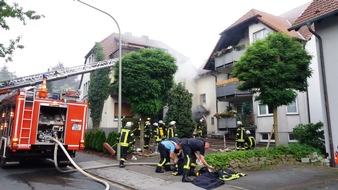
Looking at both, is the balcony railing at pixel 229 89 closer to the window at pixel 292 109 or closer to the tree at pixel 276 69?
the window at pixel 292 109

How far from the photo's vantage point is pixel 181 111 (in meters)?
21.5

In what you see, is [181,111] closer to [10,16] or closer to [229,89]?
[229,89]

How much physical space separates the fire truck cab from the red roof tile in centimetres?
921

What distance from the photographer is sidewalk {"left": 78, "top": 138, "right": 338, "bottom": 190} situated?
7.20 m

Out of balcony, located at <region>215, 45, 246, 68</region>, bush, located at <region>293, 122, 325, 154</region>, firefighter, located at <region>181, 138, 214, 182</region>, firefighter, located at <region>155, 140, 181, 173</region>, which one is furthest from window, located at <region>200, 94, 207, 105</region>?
firefighter, located at <region>181, 138, 214, 182</region>

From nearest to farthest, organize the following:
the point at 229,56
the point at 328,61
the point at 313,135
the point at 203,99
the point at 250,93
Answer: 1. the point at 328,61
2. the point at 313,135
3. the point at 250,93
4. the point at 229,56
5. the point at 203,99

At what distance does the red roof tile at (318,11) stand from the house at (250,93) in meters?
3.35

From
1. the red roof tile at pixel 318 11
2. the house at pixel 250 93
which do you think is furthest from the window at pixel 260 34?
the red roof tile at pixel 318 11

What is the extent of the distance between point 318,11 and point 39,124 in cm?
1121

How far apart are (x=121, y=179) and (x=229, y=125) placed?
12.6 meters

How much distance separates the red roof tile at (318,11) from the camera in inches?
395

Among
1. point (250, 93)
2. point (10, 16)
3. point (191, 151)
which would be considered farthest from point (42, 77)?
point (191, 151)

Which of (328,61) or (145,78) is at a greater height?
(328,61)

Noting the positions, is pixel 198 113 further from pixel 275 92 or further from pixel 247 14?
pixel 275 92
